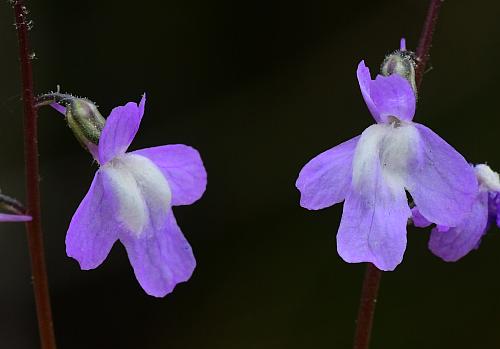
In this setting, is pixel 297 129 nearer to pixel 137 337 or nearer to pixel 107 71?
pixel 107 71

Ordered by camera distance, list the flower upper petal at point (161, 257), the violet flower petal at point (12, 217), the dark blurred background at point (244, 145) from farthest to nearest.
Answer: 1. the dark blurred background at point (244, 145)
2. the flower upper petal at point (161, 257)
3. the violet flower petal at point (12, 217)

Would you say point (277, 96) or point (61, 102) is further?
point (277, 96)

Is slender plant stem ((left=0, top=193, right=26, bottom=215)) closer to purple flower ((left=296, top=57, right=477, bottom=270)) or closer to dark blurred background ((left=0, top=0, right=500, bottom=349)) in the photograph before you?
purple flower ((left=296, top=57, right=477, bottom=270))

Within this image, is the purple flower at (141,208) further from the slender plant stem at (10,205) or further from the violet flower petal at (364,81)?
the violet flower petal at (364,81)

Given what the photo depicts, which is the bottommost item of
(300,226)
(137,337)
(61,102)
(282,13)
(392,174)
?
(137,337)

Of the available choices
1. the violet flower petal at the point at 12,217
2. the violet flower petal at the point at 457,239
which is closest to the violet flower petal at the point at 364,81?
the violet flower petal at the point at 457,239

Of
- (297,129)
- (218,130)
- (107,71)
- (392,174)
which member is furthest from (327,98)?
(392,174)

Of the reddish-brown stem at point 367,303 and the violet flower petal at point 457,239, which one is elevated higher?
the violet flower petal at point 457,239

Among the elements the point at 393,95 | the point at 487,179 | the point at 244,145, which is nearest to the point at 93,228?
the point at 393,95
